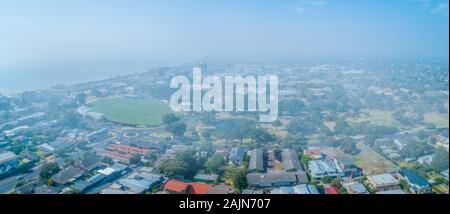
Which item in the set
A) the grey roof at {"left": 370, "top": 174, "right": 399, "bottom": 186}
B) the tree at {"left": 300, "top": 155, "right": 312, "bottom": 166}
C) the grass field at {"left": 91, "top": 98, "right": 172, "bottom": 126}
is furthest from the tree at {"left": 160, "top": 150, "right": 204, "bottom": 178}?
the grass field at {"left": 91, "top": 98, "right": 172, "bottom": 126}

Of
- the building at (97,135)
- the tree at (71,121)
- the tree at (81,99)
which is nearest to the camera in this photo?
the building at (97,135)

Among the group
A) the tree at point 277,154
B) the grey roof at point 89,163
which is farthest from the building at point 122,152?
the tree at point 277,154

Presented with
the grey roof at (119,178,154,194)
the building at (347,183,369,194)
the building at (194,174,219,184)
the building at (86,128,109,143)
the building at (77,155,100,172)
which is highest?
the building at (86,128,109,143)

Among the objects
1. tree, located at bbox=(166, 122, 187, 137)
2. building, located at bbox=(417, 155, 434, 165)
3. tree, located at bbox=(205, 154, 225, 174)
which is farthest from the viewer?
tree, located at bbox=(166, 122, 187, 137)

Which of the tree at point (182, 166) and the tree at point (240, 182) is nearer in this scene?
the tree at point (240, 182)

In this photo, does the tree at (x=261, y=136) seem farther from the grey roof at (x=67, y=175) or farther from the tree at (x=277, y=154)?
the grey roof at (x=67, y=175)

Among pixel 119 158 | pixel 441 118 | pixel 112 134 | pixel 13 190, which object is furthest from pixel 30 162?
pixel 441 118

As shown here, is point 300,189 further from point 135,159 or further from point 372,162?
point 135,159

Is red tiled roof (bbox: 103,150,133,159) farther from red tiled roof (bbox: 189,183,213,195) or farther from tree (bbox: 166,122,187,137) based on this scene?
red tiled roof (bbox: 189,183,213,195)
